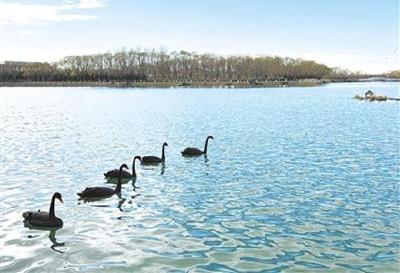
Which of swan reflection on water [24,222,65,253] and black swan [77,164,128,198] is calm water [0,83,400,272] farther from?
black swan [77,164,128,198]

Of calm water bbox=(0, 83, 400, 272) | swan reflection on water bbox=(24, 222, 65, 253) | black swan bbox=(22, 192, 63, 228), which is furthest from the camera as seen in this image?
black swan bbox=(22, 192, 63, 228)

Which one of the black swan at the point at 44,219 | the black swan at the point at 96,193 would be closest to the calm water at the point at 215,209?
the black swan at the point at 44,219

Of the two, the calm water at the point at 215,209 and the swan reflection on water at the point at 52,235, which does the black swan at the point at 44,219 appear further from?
the calm water at the point at 215,209

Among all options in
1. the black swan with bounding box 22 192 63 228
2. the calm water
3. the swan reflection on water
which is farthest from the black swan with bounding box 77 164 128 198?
the swan reflection on water

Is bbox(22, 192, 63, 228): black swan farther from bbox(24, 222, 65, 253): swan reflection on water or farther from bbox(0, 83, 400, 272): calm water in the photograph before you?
bbox(0, 83, 400, 272): calm water

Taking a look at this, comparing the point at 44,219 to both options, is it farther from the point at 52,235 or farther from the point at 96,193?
the point at 96,193

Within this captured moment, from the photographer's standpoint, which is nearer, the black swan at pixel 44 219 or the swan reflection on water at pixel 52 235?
the swan reflection on water at pixel 52 235

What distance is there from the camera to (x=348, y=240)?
11133 mm

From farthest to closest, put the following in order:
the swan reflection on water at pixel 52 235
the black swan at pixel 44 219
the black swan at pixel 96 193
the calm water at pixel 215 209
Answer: the black swan at pixel 96 193 → the black swan at pixel 44 219 → the swan reflection on water at pixel 52 235 → the calm water at pixel 215 209

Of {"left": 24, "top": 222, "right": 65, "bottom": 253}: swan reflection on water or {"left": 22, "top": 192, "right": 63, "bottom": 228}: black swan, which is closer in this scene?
{"left": 24, "top": 222, "right": 65, "bottom": 253}: swan reflection on water

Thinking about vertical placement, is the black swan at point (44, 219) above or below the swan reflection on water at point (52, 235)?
above

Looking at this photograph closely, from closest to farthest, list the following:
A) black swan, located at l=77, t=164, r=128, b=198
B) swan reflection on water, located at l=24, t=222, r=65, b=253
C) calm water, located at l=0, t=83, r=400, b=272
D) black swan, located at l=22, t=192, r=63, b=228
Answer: calm water, located at l=0, t=83, r=400, b=272 < swan reflection on water, located at l=24, t=222, r=65, b=253 < black swan, located at l=22, t=192, r=63, b=228 < black swan, located at l=77, t=164, r=128, b=198

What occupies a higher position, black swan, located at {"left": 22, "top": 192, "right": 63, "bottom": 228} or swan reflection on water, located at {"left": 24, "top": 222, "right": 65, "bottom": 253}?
black swan, located at {"left": 22, "top": 192, "right": 63, "bottom": 228}

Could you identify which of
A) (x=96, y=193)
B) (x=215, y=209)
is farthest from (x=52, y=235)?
(x=215, y=209)
